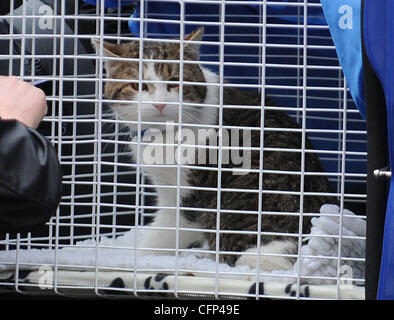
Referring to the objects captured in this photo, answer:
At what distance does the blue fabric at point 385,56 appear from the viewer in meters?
1.04

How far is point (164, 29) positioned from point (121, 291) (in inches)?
28.9

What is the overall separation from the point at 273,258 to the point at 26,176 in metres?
0.79

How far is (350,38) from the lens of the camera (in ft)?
3.92

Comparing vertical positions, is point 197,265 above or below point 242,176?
below

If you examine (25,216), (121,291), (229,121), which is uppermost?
(229,121)

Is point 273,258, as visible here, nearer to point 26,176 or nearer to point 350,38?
point 350,38

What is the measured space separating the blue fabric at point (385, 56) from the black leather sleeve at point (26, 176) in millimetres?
447

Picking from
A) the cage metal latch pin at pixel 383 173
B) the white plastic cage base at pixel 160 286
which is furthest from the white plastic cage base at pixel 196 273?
the cage metal latch pin at pixel 383 173

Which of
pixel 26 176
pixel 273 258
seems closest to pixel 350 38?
pixel 26 176

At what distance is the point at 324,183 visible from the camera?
1.88 metres

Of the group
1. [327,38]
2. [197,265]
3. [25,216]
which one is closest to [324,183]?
[327,38]

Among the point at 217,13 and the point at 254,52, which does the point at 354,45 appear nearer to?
the point at 217,13

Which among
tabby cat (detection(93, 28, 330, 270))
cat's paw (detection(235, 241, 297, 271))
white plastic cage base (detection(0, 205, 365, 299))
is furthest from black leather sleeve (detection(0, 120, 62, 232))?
cat's paw (detection(235, 241, 297, 271))

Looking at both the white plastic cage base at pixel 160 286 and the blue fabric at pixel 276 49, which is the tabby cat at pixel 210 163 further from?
the white plastic cage base at pixel 160 286
